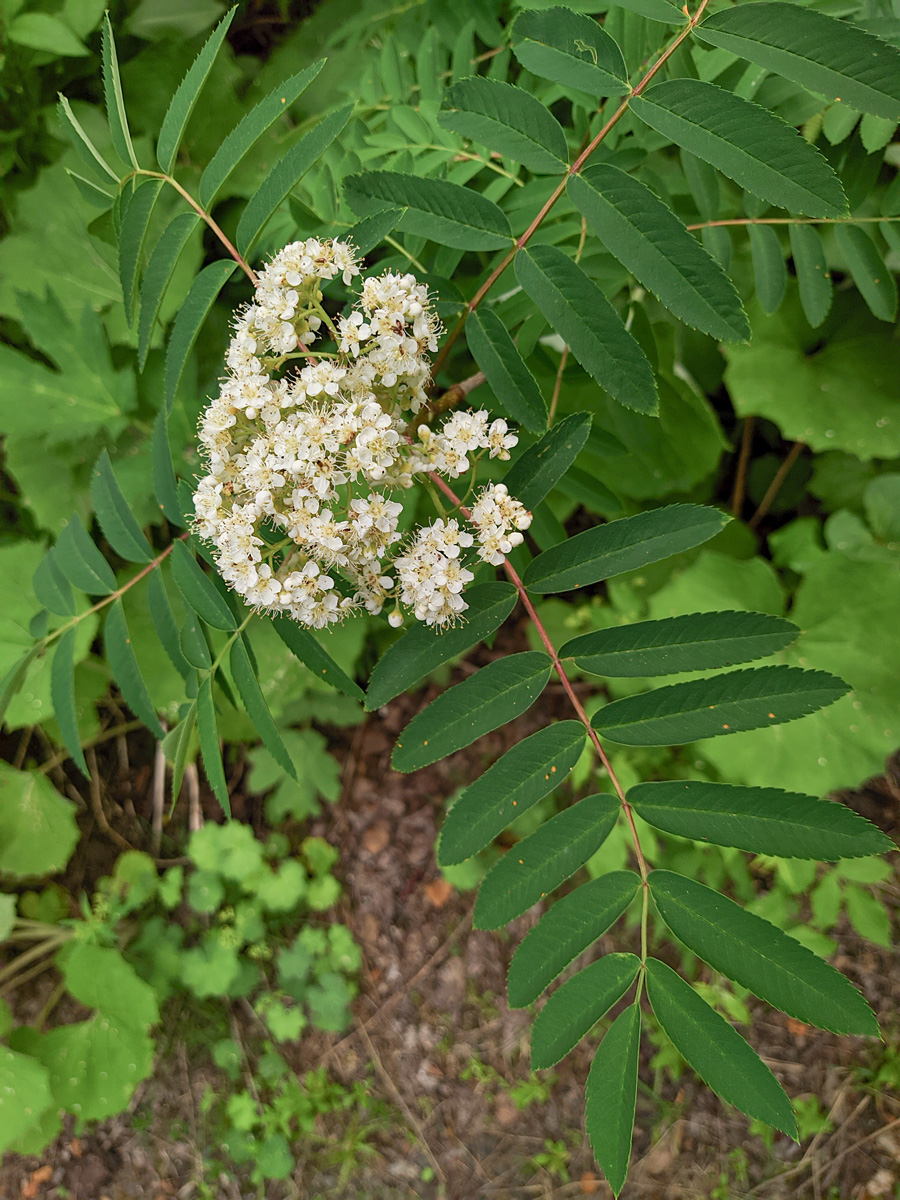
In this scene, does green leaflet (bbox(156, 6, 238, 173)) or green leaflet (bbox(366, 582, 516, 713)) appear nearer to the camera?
green leaflet (bbox(156, 6, 238, 173))

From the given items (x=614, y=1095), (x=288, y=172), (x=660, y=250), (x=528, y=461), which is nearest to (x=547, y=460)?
(x=528, y=461)

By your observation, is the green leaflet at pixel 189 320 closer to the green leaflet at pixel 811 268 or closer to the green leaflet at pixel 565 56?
the green leaflet at pixel 565 56

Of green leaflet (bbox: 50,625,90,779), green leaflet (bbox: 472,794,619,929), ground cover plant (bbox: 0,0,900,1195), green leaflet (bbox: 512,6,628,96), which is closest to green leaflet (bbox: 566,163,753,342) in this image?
ground cover plant (bbox: 0,0,900,1195)

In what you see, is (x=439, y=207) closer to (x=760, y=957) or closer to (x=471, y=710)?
(x=471, y=710)

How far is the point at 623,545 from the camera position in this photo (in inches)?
48.3

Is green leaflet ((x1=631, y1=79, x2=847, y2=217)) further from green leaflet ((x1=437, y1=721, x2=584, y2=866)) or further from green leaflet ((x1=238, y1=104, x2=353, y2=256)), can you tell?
green leaflet ((x1=437, y1=721, x2=584, y2=866))

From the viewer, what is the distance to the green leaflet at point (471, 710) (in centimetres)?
126

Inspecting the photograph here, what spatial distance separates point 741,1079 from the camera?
1009mm

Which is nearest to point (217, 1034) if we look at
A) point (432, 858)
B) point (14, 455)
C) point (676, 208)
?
point (432, 858)

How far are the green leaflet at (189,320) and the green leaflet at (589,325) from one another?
0.53 metres

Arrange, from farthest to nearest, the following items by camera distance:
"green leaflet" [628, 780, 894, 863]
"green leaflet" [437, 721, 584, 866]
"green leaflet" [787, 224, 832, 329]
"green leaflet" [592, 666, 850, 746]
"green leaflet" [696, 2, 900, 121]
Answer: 1. "green leaflet" [787, 224, 832, 329]
2. "green leaflet" [437, 721, 584, 866]
3. "green leaflet" [592, 666, 850, 746]
4. "green leaflet" [628, 780, 894, 863]
5. "green leaflet" [696, 2, 900, 121]

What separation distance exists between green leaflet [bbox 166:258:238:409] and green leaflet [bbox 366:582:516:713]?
59cm

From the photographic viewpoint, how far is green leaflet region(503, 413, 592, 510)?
49.5 inches

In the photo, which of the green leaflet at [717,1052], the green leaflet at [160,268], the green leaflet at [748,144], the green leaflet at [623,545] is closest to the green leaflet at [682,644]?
the green leaflet at [623,545]
